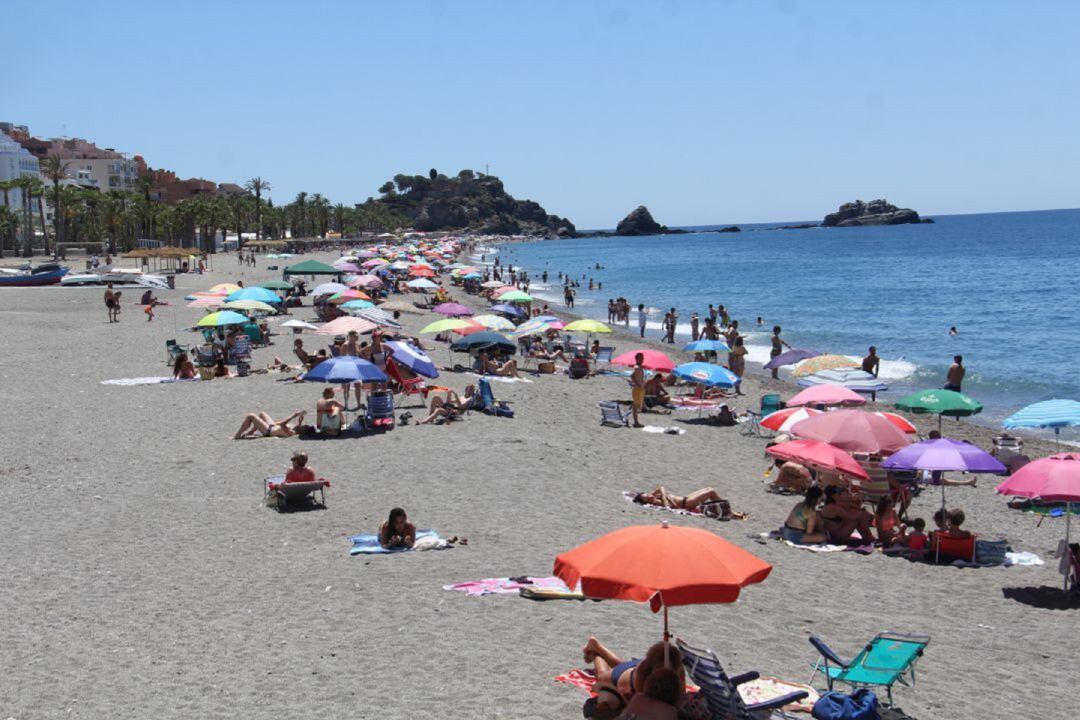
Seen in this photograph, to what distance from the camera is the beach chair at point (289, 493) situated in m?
11.2

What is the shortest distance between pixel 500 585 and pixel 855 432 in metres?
5.26

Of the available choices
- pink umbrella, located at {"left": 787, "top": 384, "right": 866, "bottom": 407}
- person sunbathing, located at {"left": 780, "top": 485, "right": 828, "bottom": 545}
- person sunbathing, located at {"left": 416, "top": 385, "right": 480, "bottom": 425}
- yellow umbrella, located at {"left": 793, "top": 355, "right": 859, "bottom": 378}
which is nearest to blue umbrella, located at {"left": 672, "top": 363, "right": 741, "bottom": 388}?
yellow umbrella, located at {"left": 793, "top": 355, "right": 859, "bottom": 378}

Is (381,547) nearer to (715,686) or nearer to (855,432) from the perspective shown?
(715,686)

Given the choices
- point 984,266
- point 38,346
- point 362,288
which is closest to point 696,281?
point 984,266

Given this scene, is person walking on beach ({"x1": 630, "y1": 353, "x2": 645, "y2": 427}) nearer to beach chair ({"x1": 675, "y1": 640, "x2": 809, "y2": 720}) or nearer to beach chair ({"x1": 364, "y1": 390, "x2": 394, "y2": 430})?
beach chair ({"x1": 364, "y1": 390, "x2": 394, "y2": 430})

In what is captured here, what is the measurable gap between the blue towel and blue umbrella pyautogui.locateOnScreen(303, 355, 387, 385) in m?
4.80

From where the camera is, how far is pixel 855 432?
38.4 ft

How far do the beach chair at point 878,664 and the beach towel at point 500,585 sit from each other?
2.43 m

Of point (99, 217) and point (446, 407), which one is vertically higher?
point (99, 217)

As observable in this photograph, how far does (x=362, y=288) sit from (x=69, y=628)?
30.0 metres

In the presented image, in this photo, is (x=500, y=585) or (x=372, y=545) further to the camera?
(x=372, y=545)

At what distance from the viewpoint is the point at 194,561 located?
30.7ft

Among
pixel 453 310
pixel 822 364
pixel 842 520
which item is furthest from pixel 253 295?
pixel 842 520

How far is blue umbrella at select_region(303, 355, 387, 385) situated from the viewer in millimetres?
14727
